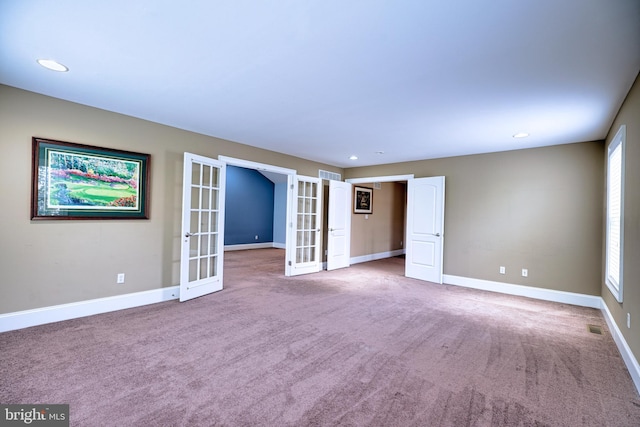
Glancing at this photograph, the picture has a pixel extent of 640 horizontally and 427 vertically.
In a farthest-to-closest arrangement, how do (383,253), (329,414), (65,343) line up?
(383,253), (65,343), (329,414)

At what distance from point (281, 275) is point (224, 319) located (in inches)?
98.3

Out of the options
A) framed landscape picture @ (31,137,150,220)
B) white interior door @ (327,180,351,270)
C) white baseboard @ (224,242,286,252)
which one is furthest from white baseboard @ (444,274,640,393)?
white baseboard @ (224,242,286,252)

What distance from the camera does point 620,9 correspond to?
1.65 metres

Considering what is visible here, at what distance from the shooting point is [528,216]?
4.81 m

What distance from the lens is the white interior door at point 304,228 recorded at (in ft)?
19.3

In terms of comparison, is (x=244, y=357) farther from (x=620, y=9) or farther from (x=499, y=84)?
(x=620, y=9)

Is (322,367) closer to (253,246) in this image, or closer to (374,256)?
(374,256)

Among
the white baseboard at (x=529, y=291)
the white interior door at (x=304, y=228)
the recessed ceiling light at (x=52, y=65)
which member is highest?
the recessed ceiling light at (x=52, y=65)

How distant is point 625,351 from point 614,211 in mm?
1742

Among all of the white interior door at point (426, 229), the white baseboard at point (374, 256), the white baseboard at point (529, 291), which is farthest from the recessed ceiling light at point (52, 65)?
the white baseboard at point (374, 256)

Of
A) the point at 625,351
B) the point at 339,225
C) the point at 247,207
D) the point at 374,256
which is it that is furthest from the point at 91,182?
the point at 374,256

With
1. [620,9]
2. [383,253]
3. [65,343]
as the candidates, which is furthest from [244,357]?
[383,253]

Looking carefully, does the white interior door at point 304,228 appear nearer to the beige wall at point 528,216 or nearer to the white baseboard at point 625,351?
the beige wall at point 528,216

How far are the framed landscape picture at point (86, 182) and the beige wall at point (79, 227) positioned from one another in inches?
3.2
